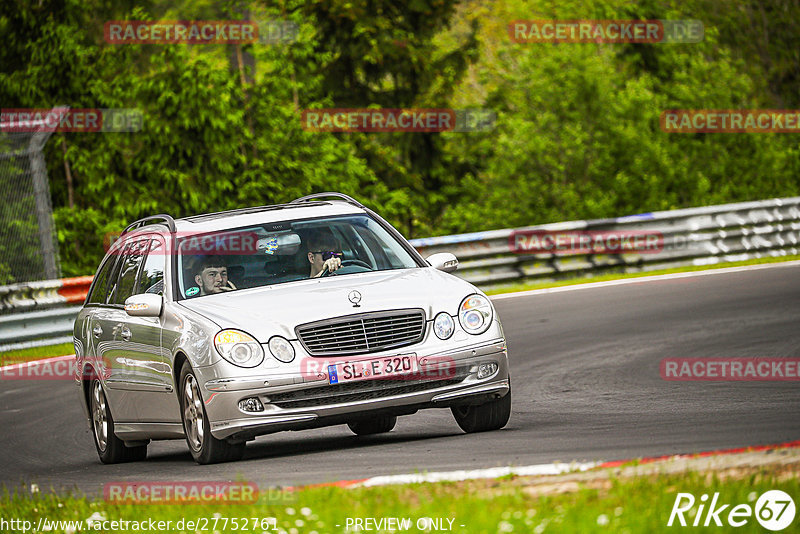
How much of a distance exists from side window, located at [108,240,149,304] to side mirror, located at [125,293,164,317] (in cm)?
99

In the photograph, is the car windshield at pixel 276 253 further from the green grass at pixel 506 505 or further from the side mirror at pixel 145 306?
the green grass at pixel 506 505

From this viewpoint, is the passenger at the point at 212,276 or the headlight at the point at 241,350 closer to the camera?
the headlight at the point at 241,350

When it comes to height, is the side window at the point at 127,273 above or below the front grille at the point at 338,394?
above

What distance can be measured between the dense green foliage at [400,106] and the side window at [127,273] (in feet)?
45.3

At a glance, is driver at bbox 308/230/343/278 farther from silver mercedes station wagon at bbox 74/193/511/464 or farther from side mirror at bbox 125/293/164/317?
side mirror at bbox 125/293/164/317

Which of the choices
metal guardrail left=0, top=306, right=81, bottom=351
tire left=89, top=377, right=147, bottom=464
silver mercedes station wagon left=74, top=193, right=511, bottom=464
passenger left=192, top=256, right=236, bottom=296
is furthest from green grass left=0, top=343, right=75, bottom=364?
passenger left=192, top=256, right=236, bottom=296

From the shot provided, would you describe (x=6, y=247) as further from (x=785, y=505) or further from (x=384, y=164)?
(x=384, y=164)

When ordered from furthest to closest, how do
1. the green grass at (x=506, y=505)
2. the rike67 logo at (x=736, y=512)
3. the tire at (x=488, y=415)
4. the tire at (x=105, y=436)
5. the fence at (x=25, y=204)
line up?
1. the fence at (x=25, y=204)
2. the tire at (x=105, y=436)
3. the tire at (x=488, y=415)
4. the green grass at (x=506, y=505)
5. the rike67 logo at (x=736, y=512)

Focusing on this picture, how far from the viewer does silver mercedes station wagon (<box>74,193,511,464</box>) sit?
8742mm

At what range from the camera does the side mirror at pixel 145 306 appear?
9.53 metres

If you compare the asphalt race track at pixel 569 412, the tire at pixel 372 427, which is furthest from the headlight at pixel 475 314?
the tire at pixel 372 427

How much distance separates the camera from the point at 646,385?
11352mm

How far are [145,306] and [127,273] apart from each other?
56.2 inches

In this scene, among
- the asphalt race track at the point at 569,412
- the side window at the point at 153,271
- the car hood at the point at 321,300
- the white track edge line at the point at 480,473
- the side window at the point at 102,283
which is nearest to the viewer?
the white track edge line at the point at 480,473
